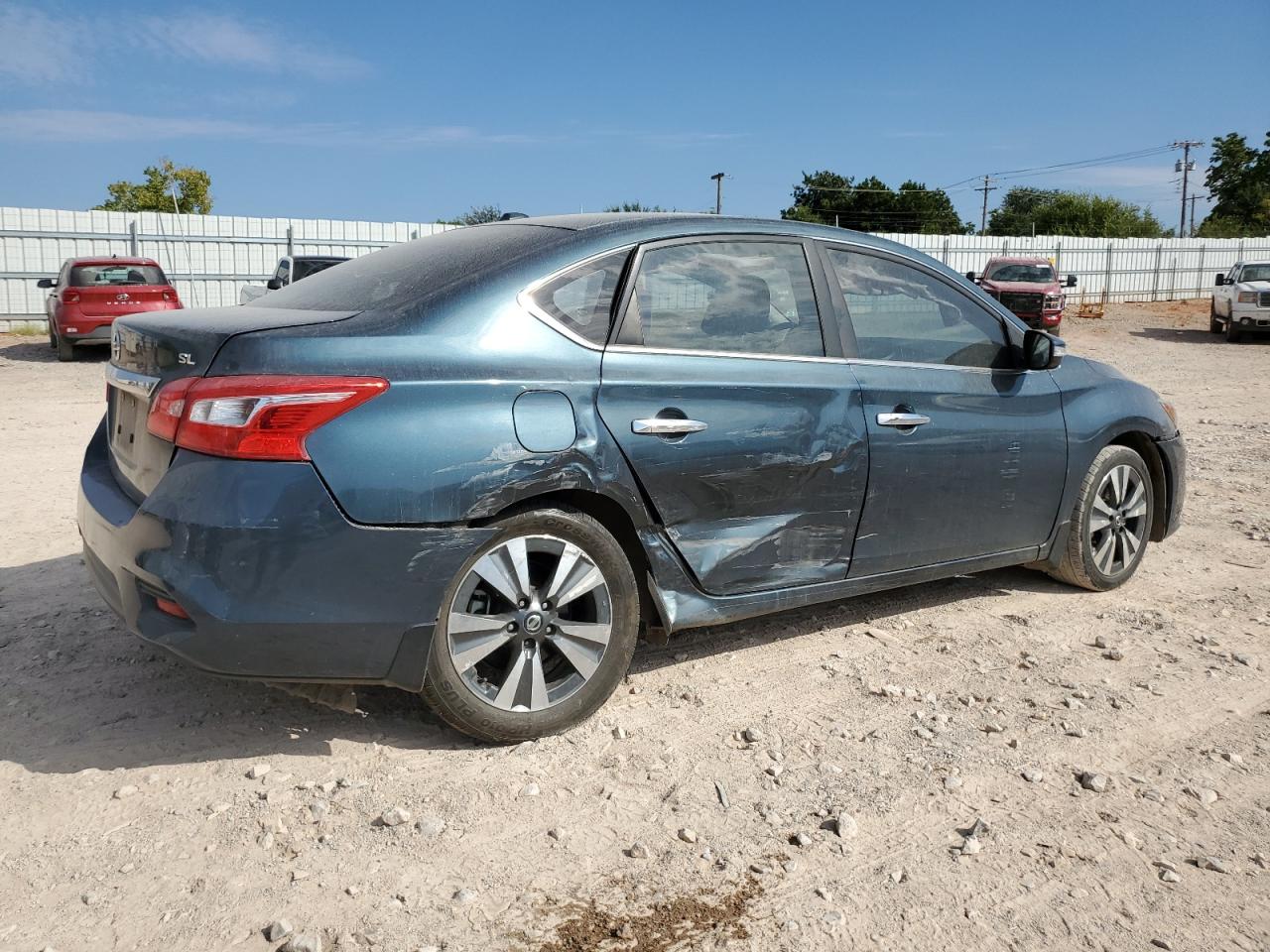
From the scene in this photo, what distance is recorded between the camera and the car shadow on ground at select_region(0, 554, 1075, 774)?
3354 mm

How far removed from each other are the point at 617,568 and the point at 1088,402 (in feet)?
8.29

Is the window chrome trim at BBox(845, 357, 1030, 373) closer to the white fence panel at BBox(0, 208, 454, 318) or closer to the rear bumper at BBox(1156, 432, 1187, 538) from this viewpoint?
the rear bumper at BBox(1156, 432, 1187, 538)

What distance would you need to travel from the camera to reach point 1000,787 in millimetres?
3191

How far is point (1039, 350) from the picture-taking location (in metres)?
4.52

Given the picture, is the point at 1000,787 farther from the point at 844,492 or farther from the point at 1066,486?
the point at 1066,486

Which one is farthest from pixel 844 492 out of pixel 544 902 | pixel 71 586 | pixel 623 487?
pixel 71 586

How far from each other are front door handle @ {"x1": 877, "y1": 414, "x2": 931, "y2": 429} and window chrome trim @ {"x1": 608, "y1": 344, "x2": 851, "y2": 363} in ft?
0.81

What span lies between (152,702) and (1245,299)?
25.3m

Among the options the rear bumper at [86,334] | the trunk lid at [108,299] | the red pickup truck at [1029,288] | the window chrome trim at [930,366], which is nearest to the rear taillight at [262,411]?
the window chrome trim at [930,366]

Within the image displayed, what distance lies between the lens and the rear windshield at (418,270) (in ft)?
11.1

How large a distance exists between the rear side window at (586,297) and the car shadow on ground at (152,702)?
133 cm

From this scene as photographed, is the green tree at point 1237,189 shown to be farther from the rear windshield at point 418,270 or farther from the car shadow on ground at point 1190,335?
the rear windshield at point 418,270

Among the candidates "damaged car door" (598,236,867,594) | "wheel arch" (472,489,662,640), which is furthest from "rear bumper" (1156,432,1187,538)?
"wheel arch" (472,489,662,640)

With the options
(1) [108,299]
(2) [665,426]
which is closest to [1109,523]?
(2) [665,426]
